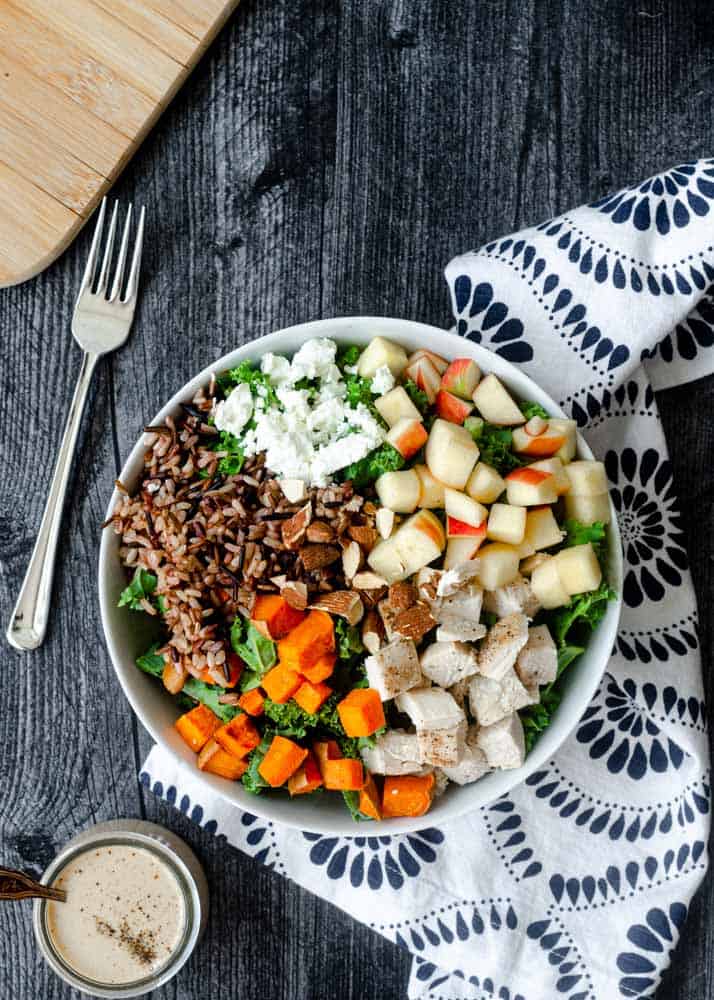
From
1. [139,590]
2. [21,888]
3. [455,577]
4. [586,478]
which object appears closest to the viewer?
[455,577]

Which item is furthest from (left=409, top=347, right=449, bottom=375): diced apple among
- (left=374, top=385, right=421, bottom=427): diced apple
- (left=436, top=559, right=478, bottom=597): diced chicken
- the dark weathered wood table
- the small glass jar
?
the small glass jar

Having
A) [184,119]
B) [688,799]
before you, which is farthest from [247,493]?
[688,799]

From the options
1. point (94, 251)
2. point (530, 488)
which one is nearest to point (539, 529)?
point (530, 488)

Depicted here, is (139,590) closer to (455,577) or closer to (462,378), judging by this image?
(455,577)

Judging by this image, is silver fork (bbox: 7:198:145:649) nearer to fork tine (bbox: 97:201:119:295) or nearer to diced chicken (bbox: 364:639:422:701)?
fork tine (bbox: 97:201:119:295)

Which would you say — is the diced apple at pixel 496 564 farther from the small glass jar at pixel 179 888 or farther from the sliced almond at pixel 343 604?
the small glass jar at pixel 179 888

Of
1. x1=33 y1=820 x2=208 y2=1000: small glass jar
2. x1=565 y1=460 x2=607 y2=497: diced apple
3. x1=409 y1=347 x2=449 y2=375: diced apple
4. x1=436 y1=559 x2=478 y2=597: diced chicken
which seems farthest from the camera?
x1=33 y1=820 x2=208 y2=1000: small glass jar

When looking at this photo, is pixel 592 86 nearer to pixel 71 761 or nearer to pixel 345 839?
pixel 345 839
